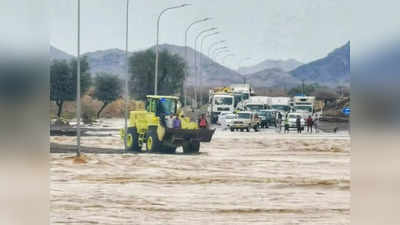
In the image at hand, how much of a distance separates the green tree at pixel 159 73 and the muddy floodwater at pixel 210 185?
588 centimetres

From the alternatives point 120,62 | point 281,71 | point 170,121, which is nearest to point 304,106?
point 120,62

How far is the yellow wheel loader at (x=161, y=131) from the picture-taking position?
28.0 m

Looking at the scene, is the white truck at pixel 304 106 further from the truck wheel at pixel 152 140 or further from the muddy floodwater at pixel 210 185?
→ the truck wheel at pixel 152 140

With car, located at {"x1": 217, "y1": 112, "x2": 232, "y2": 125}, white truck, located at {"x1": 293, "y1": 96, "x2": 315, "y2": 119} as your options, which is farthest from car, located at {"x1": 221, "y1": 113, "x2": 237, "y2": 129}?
white truck, located at {"x1": 293, "y1": 96, "x2": 315, "y2": 119}

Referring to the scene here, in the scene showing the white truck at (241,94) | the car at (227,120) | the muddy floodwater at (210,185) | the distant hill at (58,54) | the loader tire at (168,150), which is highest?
the distant hill at (58,54)

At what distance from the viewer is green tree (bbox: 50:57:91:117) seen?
47375 millimetres

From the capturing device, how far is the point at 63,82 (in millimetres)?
48656

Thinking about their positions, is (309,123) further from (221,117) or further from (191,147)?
(191,147)

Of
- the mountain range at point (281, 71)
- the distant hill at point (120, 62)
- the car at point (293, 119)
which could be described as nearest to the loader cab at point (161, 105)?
the distant hill at point (120, 62)

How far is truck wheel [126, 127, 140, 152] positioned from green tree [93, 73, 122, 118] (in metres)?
17.8

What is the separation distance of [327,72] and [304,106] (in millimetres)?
25148
